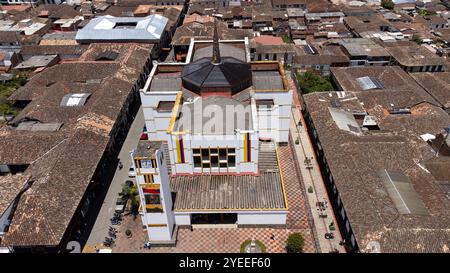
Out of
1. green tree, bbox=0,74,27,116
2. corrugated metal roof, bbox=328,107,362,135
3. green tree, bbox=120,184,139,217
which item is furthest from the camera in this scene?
green tree, bbox=0,74,27,116

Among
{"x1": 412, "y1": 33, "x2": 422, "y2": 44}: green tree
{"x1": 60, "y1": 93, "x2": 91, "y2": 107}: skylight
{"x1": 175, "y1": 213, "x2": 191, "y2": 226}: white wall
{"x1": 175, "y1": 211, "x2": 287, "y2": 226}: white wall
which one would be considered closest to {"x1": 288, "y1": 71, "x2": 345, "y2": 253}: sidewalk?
{"x1": 175, "y1": 211, "x2": 287, "y2": 226}: white wall

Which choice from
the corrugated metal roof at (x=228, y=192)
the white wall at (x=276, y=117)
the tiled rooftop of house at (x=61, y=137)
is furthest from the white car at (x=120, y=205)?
the white wall at (x=276, y=117)

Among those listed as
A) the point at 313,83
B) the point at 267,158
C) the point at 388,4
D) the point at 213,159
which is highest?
the point at 213,159

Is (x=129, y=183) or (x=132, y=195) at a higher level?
(x=132, y=195)

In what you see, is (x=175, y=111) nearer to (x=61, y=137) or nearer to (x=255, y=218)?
(x=255, y=218)

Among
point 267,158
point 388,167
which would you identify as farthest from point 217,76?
point 388,167

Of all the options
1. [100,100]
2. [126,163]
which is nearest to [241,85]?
[126,163]

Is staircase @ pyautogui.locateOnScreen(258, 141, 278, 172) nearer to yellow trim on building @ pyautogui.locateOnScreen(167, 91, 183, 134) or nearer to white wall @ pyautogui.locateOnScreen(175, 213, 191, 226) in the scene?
white wall @ pyautogui.locateOnScreen(175, 213, 191, 226)
